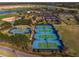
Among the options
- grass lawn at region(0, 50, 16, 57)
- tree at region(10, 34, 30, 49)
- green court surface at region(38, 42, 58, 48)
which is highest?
tree at region(10, 34, 30, 49)

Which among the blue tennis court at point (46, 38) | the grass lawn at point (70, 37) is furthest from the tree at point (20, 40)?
the grass lawn at point (70, 37)

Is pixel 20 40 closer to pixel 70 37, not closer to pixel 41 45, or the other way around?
pixel 41 45

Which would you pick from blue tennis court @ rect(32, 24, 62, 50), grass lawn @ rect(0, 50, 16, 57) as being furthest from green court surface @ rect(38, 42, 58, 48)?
grass lawn @ rect(0, 50, 16, 57)

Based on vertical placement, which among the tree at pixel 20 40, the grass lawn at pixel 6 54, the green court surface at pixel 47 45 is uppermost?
the tree at pixel 20 40

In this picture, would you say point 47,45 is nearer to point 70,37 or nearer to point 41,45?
point 41,45

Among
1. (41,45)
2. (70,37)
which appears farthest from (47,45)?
(70,37)

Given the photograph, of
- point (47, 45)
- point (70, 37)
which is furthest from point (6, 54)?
point (70, 37)

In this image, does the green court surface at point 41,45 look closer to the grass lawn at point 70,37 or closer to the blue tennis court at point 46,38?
the blue tennis court at point 46,38

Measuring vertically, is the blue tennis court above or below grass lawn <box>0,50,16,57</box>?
above

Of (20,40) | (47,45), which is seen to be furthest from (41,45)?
(20,40)

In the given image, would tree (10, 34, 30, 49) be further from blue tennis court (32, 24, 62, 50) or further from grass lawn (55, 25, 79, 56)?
grass lawn (55, 25, 79, 56)

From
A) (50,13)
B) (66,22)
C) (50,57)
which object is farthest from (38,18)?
(50,57)
